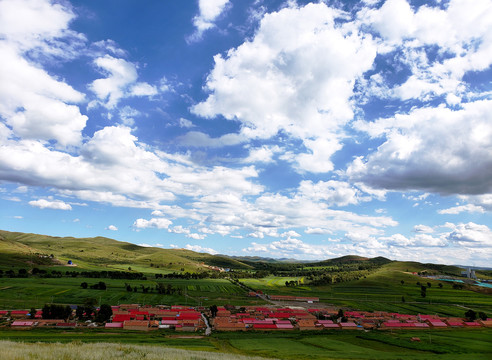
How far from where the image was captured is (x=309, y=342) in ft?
259

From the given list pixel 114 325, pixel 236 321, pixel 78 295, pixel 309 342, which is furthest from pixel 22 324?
pixel 309 342

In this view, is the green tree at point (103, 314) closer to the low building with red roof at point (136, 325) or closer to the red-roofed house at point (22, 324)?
the low building with red roof at point (136, 325)

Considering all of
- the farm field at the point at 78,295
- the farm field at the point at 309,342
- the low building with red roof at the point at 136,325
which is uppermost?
the farm field at the point at 309,342

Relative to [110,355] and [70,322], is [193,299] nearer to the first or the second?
[70,322]

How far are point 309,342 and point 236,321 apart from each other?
99.2 feet

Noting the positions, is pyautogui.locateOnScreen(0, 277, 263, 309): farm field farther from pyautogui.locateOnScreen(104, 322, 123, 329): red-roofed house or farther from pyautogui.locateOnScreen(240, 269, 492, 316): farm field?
pyautogui.locateOnScreen(240, 269, 492, 316): farm field

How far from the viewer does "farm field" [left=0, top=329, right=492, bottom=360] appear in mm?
63263

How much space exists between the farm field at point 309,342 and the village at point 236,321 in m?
6.46

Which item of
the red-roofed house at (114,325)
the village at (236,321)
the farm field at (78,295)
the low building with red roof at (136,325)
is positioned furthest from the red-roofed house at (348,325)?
the red-roofed house at (114,325)

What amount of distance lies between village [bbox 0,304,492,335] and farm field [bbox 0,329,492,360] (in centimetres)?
646

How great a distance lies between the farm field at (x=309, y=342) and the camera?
6326 centimetres

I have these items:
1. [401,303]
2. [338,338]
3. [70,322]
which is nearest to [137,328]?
[70,322]

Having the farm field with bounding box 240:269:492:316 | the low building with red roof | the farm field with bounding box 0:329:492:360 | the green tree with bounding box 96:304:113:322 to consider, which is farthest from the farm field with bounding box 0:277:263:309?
the farm field with bounding box 0:329:492:360

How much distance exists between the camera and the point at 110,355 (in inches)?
859
